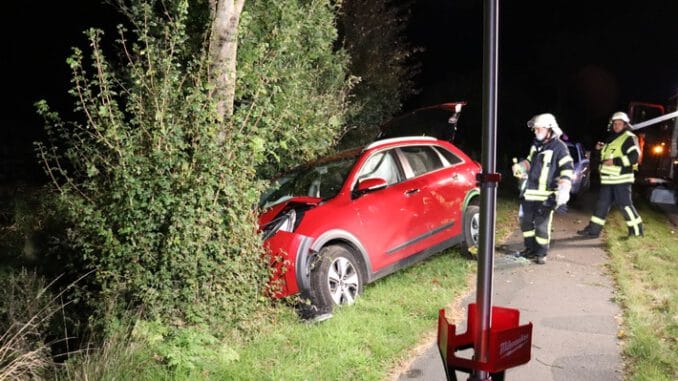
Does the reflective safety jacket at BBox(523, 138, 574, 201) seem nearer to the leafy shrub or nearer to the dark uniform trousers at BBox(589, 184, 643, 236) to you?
the dark uniform trousers at BBox(589, 184, 643, 236)

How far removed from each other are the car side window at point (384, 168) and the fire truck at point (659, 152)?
23.9ft

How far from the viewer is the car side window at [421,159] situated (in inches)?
249

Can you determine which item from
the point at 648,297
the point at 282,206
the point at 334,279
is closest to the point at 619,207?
the point at 648,297

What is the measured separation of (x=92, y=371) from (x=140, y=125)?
1787mm

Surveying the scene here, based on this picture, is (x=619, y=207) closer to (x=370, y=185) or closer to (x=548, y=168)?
(x=548, y=168)

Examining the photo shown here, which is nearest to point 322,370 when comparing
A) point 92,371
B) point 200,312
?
→ point 200,312

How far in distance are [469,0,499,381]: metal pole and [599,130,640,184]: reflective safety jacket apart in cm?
659

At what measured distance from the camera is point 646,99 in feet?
98.4

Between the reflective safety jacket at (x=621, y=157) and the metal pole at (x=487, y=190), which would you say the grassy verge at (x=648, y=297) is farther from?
the metal pole at (x=487, y=190)

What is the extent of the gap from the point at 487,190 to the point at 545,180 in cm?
514

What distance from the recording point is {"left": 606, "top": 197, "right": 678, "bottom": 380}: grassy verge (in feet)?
13.2

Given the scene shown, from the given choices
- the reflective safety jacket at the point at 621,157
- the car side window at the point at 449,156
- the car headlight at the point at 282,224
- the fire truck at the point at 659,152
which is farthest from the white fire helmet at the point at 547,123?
the fire truck at the point at 659,152

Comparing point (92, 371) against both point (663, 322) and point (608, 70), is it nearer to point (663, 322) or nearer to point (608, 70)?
point (663, 322)

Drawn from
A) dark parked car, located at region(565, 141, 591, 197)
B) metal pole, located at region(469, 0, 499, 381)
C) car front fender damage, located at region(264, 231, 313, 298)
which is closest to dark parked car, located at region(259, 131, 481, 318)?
car front fender damage, located at region(264, 231, 313, 298)
